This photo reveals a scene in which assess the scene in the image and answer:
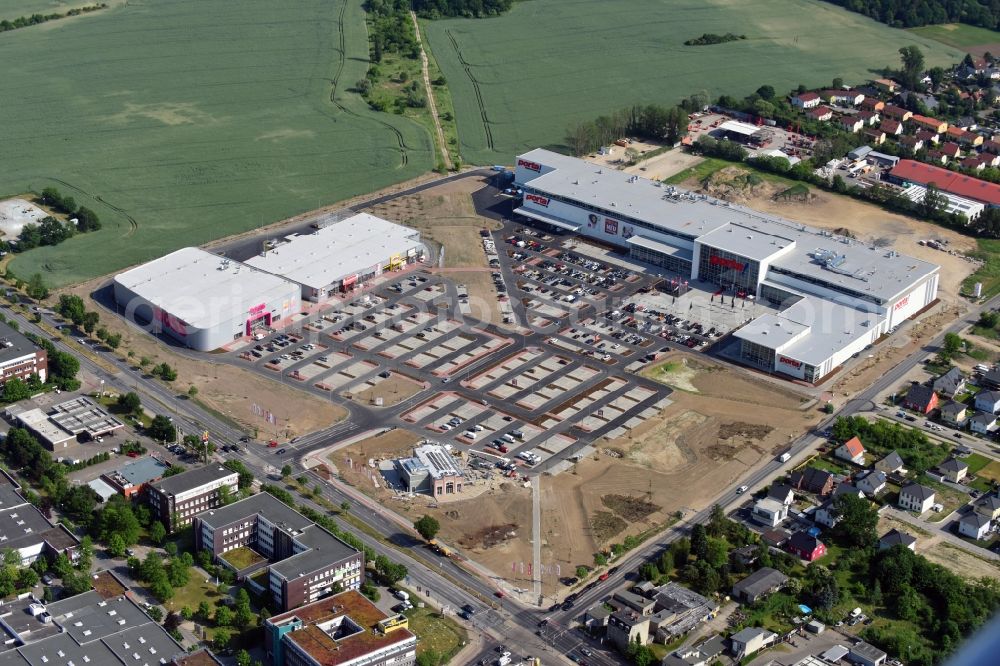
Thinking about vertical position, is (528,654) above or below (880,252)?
below

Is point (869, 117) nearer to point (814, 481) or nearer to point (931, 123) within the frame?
point (931, 123)

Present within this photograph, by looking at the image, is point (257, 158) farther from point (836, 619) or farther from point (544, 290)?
point (836, 619)

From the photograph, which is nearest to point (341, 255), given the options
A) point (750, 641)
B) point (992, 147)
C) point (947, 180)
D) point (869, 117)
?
point (750, 641)

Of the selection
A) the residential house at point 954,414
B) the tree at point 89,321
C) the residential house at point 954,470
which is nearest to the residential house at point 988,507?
the residential house at point 954,470

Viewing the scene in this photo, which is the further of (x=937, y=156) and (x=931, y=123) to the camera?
(x=931, y=123)

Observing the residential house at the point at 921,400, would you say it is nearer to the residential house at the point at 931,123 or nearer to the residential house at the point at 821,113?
the residential house at the point at 821,113

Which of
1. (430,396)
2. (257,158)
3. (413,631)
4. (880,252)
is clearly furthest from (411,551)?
(257,158)
